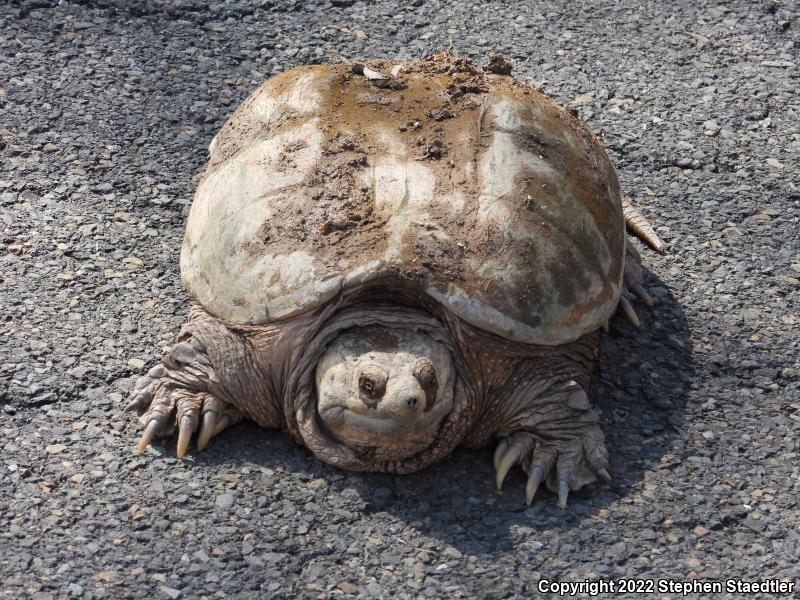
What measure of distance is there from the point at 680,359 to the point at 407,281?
4.12 feet

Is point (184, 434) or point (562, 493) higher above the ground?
point (184, 434)

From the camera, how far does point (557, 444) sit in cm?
395

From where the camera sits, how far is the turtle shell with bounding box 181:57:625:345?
385 cm

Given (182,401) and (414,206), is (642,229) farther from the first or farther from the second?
(182,401)

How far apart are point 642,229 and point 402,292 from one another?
1612 millimetres

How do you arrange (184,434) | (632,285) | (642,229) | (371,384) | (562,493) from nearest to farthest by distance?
(371,384), (562,493), (184,434), (632,285), (642,229)

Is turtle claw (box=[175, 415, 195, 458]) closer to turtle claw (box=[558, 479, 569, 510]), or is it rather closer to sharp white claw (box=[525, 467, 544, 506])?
sharp white claw (box=[525, 467, 544, 506])

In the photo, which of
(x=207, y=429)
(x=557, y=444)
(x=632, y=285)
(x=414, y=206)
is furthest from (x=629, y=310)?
(x=207, y=429)

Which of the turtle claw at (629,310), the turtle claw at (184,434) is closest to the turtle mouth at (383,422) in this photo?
the turtle claw at (184,434)

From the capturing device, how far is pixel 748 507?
3.82 m

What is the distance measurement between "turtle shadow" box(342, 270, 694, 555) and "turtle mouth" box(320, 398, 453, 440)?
0.23 metres

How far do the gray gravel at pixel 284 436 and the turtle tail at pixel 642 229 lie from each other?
0.09 metres

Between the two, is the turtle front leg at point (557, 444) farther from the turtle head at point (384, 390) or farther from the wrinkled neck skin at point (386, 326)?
the turtle head at point (384, 390)

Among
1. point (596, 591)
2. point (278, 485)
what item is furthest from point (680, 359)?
point (278, 485)
